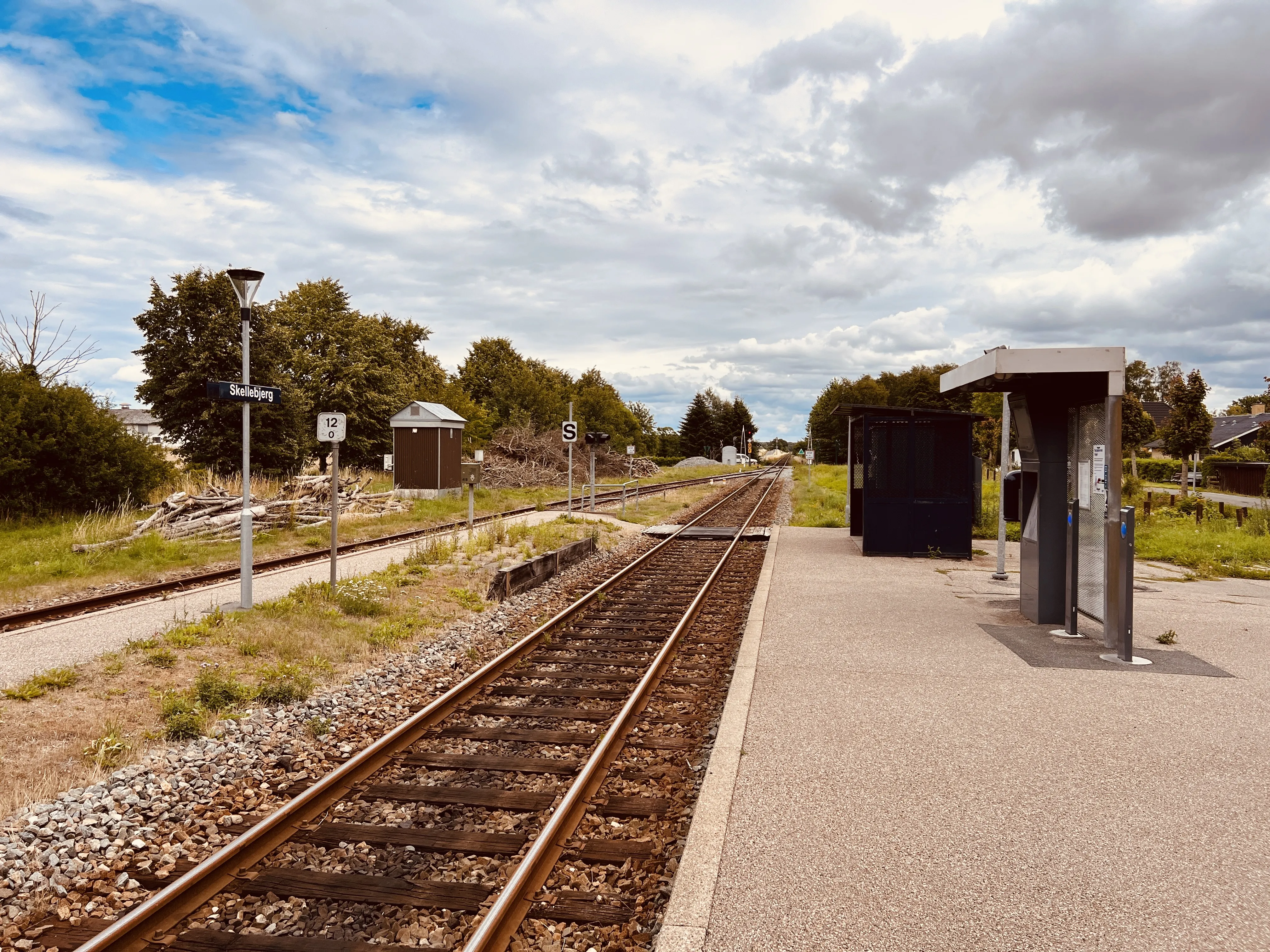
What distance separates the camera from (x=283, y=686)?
6.71 meters

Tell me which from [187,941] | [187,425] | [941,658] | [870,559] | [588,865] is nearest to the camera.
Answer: [187,941]

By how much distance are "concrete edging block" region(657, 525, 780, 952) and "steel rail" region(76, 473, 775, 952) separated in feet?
6.75

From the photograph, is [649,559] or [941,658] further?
[649,559]

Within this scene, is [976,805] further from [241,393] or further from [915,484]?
[915,484]

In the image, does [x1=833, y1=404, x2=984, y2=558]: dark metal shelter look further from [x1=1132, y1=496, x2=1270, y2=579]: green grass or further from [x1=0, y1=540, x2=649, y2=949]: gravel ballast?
[x1=0, y1=540, x2=649, y2=949]: gravel ballast

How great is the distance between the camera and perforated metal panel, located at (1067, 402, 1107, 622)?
838cm

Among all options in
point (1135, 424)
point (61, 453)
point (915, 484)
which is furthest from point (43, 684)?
point (1135, 424)

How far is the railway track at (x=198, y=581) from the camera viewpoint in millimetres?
9406

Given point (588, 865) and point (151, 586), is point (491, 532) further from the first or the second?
point (588, 865)

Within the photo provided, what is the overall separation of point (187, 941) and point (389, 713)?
10.0 feet

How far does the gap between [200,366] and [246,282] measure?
19674 mm

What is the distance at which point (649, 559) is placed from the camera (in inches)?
613

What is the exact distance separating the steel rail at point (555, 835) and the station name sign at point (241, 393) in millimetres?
5013

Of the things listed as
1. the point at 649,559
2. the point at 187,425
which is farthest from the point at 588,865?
the point at 187,425
